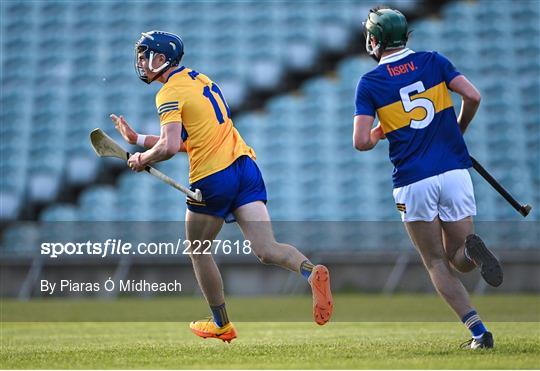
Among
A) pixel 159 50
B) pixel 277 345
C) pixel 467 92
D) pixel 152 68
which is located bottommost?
pixel 277 345

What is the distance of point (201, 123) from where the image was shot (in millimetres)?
6516

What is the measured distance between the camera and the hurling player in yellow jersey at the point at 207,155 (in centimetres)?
642

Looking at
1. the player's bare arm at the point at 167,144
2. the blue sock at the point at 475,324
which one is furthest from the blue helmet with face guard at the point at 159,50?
the blue sock at the point at 475,324

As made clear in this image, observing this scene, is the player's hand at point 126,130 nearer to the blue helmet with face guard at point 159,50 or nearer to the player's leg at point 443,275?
the blue helmet with face guard at point 159,50

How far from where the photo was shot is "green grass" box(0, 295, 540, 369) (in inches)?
222

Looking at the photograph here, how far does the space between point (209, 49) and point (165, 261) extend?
460 cm

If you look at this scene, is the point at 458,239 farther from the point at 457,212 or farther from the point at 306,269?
the point at 306,269

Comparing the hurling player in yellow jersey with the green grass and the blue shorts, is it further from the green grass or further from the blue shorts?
the green grass

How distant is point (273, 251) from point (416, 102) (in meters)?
1.29

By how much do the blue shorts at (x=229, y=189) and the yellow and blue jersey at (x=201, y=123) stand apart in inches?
1.8

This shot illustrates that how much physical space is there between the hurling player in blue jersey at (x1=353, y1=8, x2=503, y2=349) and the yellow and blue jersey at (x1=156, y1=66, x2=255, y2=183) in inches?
36.6

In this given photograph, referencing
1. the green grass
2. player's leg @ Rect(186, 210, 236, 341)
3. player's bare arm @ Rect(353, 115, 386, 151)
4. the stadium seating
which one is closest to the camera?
the green grass

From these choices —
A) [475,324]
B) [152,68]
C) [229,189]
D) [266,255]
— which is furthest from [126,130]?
[475,324]

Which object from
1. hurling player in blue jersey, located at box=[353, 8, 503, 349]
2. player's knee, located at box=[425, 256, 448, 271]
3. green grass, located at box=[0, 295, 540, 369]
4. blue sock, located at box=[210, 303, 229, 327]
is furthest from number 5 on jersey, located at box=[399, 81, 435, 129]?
blue sock, located at box=[210, 303, 229, 327]
